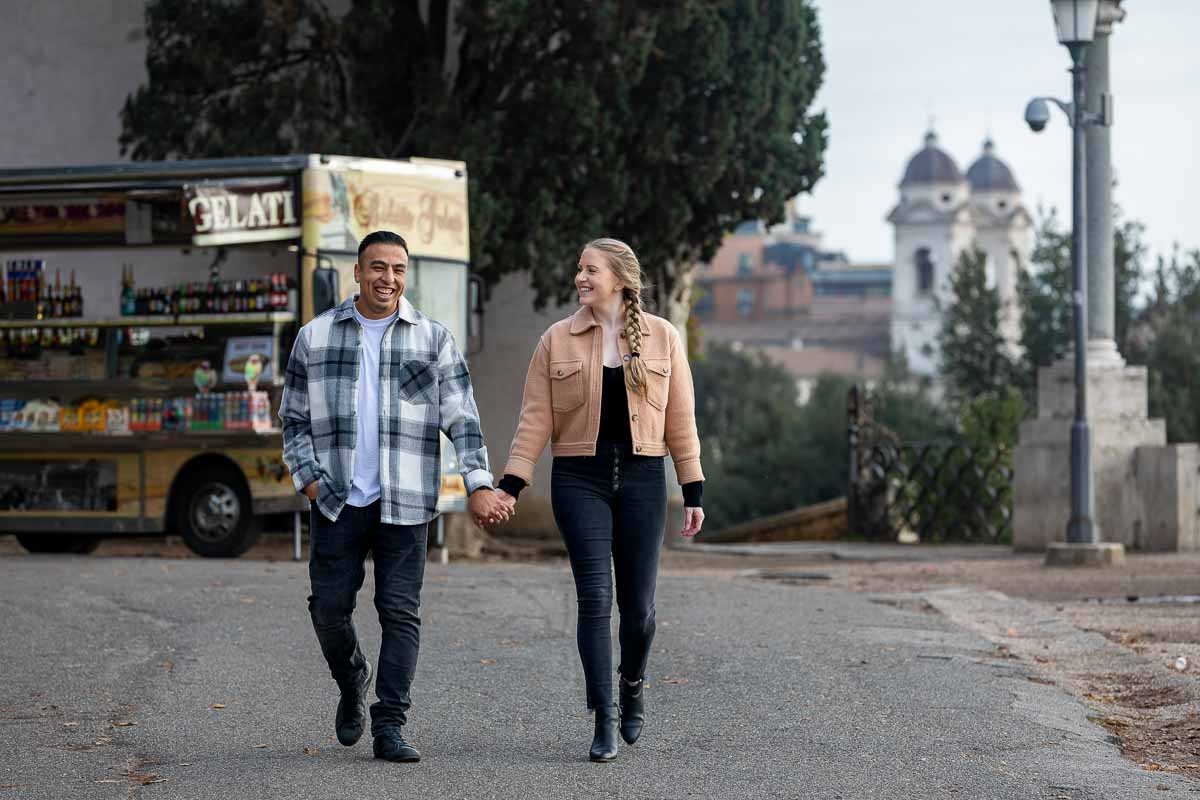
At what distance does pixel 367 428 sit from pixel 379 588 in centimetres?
56

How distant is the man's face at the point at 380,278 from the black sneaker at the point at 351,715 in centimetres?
128

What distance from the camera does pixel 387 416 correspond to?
6730 millimetres

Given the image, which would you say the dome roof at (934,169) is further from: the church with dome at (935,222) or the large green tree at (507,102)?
the large green tree at (507,102)

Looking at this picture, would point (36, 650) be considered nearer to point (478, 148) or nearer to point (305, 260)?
point (305, 260)

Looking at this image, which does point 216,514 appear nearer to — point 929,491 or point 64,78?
point 64,78

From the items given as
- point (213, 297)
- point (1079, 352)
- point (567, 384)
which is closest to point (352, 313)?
point (567, 384)

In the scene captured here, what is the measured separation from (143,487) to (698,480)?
10.2 meters

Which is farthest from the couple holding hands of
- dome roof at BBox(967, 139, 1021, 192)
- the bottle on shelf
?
dome roof at BBox(967, 139, 1021, 192)

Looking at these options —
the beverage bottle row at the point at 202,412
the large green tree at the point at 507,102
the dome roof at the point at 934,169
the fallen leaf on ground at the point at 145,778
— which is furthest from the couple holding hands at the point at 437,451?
the dome roof at the point at 934,169

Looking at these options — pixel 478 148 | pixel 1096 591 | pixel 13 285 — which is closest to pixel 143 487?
pixel 13 285

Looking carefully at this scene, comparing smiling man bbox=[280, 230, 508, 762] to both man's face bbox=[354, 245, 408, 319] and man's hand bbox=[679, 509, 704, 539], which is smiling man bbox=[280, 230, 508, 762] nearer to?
man's face bbox=[354, 245, 408, 319]

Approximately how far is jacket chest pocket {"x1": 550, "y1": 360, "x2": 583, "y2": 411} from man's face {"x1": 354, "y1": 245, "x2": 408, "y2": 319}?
1.97 feet

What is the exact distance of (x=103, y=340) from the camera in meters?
16.4

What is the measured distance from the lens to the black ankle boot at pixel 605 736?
266 inches
